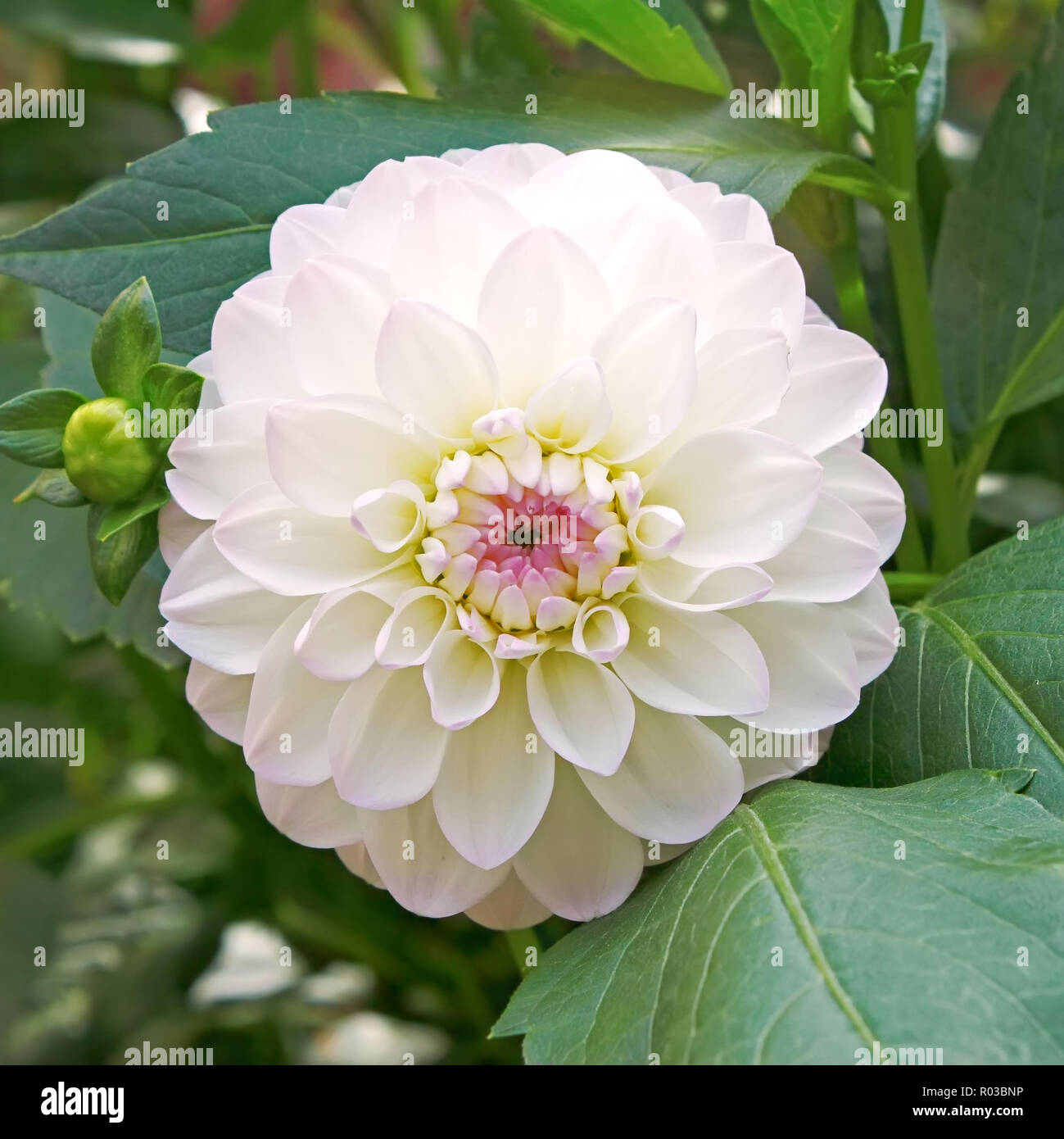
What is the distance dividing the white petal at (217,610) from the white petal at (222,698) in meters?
0.02

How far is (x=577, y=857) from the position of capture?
0.39 m

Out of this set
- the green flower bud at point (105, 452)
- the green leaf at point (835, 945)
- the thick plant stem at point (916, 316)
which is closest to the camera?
the green leaf at point (835, 945)

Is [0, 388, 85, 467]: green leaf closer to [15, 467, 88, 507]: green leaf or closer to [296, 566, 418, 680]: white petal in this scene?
[15, 467, 88, 507]: green leaf

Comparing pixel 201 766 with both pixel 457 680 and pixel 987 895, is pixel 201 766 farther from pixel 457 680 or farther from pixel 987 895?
pixel 987 895

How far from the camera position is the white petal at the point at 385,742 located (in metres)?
0.36

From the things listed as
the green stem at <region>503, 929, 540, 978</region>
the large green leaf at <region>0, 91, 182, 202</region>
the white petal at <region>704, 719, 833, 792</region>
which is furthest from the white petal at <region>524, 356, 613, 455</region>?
the large green leaf at <region>0, 91, 182, 202</region>

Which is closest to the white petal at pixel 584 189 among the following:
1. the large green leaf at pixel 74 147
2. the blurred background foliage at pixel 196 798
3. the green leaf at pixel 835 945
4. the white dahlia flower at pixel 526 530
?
the white dahlia flower at pixel 526 530

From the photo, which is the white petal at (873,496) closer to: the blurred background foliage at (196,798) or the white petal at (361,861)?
the white petal at (361,861)

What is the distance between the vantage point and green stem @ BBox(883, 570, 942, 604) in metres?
0.48

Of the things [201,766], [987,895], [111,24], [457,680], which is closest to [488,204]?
[457,680]

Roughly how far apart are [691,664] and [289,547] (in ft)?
0.45

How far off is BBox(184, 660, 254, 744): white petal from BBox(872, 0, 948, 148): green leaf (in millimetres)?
396

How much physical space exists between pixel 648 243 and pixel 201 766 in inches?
21.1

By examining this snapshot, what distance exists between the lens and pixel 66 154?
2.89 feet
